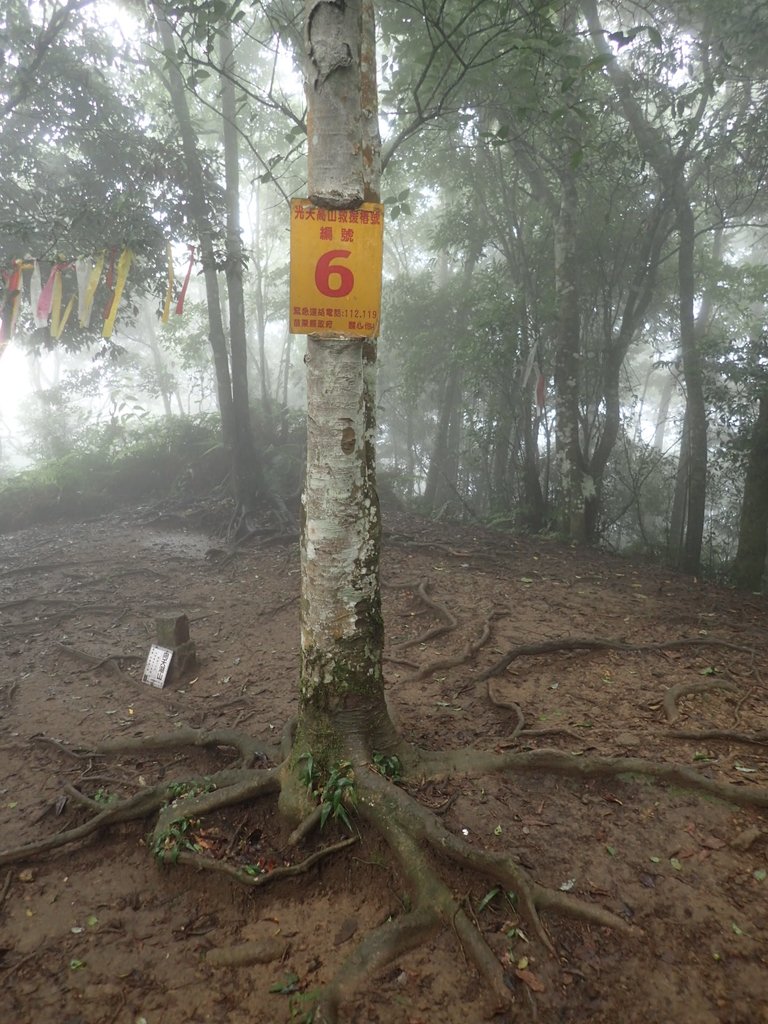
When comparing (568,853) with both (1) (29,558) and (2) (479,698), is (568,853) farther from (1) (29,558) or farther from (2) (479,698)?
(1) (29,558)

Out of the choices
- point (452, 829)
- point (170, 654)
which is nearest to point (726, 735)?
point (452, 829)

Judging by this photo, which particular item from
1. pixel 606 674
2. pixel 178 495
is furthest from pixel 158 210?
pixel 606 674

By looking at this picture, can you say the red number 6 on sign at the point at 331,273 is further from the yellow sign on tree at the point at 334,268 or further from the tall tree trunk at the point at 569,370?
the tall tree trunk at the point at 569,370

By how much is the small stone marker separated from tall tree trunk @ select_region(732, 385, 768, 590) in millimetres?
6746

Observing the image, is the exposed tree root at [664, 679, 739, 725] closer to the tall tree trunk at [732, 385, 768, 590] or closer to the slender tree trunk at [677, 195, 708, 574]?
the tall tree trunk at [732, 385, 768, 590]

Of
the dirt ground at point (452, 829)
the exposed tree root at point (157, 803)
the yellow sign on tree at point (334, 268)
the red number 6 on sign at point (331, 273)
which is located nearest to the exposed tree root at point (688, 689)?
the dirt ground at point (452, 829)

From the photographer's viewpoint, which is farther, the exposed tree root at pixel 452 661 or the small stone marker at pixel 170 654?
the small stone marker at pixel 170 654

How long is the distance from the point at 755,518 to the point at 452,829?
6.58 meters

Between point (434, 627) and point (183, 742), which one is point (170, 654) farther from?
point (434, 627)

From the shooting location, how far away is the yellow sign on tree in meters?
2.69

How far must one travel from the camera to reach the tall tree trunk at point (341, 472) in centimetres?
281

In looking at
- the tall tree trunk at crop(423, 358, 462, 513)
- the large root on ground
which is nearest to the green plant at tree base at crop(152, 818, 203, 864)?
the large root on ground

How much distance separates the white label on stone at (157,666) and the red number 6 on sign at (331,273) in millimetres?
3948

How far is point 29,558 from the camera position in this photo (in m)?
9.82
